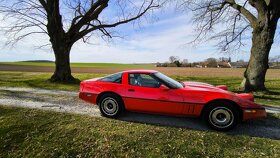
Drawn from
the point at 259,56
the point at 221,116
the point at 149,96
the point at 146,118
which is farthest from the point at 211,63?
the point at 149,96

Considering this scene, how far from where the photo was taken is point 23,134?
220 inches

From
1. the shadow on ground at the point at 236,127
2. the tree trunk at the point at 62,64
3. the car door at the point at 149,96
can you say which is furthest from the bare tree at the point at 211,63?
the car door at the point at 149,96

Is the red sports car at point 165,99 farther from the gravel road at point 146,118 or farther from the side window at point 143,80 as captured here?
the gravel road at point 146,118

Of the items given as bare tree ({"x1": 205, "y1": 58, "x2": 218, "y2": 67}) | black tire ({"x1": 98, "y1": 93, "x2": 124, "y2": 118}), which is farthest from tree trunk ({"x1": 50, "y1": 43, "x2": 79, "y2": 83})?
bare tree ({"x1": 205, "y1": 58, "x2": 218, "y2": 67})

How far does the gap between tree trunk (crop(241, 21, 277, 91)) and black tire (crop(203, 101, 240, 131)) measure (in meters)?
7.30

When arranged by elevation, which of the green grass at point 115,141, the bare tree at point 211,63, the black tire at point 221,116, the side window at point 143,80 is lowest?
the green grass at point 115,141

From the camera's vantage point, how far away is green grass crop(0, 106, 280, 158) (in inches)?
183

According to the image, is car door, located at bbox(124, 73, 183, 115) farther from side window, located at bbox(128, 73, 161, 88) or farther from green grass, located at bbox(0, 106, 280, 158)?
green grass, located at bbox(0, 106, 280, 158)

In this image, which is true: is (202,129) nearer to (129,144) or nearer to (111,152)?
(129,144)

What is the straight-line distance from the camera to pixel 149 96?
19.9 feet

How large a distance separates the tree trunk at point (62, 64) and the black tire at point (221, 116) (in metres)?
11.7

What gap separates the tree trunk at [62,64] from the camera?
1547cm

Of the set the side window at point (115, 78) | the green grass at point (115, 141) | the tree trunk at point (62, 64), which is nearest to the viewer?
the green grass at point (115, 141)

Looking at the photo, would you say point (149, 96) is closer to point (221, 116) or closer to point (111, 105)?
point (111, 105)
